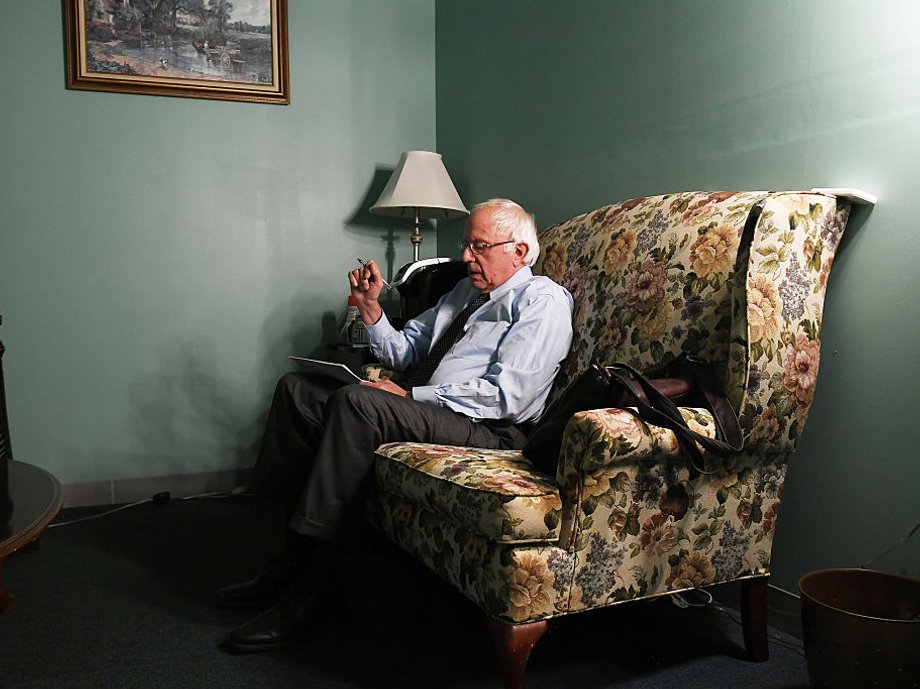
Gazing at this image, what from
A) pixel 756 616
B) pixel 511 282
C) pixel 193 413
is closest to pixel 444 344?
pixel 511 282

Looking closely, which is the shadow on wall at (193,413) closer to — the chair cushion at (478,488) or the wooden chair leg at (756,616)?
the chair cushion at (478,488)

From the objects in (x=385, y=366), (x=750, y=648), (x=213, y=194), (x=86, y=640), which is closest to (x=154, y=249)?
(x=213, y=194)

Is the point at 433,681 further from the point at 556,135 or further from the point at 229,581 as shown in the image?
the point at 556,135

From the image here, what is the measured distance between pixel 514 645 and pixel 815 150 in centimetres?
117

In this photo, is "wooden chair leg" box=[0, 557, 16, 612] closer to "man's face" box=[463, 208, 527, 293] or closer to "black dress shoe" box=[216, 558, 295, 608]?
"black dress shoe" box=[216, 558, 295, 608]

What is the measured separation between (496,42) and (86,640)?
2.22m

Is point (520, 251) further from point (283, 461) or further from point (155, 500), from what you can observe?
point (155, 500)

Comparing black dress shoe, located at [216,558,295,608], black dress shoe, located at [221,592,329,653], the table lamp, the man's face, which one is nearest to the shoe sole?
black dress shoe, located at [221,592,329,653]

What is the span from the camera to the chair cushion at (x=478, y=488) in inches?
53.0

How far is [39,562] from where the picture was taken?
7.36ft

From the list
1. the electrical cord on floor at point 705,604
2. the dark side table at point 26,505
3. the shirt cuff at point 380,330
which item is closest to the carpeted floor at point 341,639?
the electrical cord on floor at point 705,604

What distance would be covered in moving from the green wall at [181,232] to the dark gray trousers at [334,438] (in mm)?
1111

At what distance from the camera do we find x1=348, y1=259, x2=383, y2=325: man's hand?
2.22 m

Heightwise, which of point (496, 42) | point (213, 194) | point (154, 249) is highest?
point (496, 42)
